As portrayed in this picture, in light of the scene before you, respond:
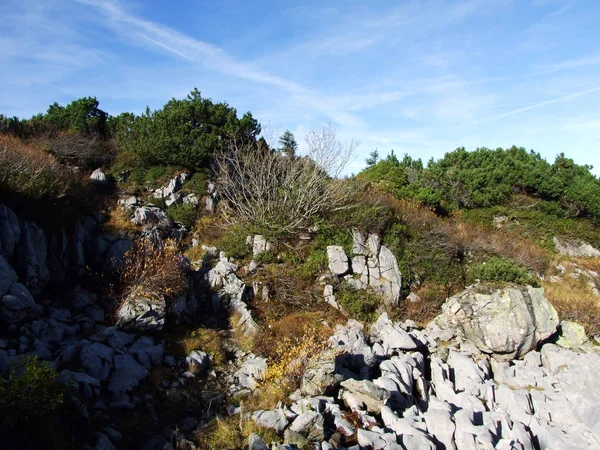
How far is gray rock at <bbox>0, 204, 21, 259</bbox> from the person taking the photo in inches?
419

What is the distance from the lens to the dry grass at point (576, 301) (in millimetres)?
13547

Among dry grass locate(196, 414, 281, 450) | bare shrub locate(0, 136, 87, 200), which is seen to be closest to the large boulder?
dry grass locate(196, 414, 281, 450)

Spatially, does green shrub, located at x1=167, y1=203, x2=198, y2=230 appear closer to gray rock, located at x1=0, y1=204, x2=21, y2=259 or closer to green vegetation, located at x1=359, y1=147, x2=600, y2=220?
gray rock, located at x1=0, y1=204, x2=21, y2=259

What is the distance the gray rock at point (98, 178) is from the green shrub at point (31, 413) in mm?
13318

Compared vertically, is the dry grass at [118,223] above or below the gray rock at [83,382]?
above

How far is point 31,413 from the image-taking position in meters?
6.58

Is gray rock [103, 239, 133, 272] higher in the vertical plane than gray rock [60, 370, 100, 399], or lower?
higher

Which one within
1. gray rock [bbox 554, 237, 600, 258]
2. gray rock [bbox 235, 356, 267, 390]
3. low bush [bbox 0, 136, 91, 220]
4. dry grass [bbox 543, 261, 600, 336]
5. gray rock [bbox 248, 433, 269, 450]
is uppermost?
low bush [bbox 0, 136, 91, 220]

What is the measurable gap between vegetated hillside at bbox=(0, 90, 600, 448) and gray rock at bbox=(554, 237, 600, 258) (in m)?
0.15

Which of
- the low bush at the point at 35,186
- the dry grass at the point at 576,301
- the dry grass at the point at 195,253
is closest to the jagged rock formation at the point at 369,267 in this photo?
the dry grass at the point at 195,253

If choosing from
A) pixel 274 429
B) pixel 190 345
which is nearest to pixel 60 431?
pixel 274 429

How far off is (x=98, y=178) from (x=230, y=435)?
1512 centimetres

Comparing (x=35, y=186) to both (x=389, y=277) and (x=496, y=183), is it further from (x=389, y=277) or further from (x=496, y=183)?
Answer: (x=496, y=183)

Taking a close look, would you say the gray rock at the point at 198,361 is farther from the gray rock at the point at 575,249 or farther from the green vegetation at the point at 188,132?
the gray rock at the point at 575,249
